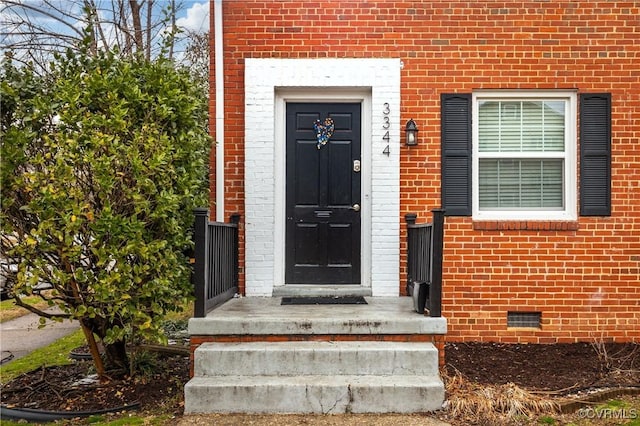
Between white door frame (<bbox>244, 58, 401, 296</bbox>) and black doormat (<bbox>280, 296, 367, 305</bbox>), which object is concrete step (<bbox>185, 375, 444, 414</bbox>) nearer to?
black doormat (<bbox>280, 296, 367, 305</bbox>)

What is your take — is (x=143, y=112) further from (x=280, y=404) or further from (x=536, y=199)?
(x=536, y=199)

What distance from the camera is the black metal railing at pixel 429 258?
479 cm

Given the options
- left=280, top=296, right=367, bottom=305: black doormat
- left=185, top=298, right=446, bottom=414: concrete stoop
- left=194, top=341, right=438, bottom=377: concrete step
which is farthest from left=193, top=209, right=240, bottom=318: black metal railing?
left=280, top=296, right=367, bottom=305: black doormat

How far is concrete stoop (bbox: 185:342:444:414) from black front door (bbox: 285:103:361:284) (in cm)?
163

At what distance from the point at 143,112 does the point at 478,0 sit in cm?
375

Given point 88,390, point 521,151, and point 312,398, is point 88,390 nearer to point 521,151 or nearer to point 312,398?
point 312,398

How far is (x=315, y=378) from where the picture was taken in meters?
4.53

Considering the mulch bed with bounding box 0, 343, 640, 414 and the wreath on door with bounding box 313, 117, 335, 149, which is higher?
the wreath on door with bounding box 313, 117, 335, 149

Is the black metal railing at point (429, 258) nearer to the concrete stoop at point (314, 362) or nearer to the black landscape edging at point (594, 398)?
the concrete stoop at point (314, 362)

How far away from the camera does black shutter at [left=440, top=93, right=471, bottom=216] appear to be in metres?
6.15

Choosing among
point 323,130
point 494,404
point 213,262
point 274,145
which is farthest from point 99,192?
point 494,404

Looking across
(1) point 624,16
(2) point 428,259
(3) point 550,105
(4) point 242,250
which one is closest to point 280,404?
(2) point 428,259

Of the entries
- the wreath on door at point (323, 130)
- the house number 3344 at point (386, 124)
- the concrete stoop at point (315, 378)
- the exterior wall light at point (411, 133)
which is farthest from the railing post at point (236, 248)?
the exterior wall light at point (411, 133)

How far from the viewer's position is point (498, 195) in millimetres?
6285
